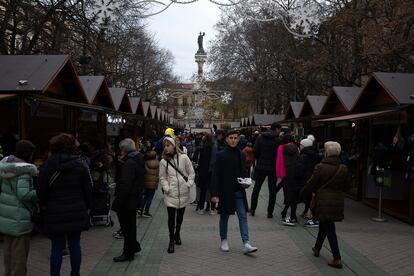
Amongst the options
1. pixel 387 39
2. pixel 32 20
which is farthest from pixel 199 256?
pixel 387 39

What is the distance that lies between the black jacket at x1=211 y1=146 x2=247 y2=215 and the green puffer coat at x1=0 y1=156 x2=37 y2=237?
2643 millimetres

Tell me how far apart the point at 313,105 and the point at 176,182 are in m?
12.1

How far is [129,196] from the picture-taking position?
241 inches

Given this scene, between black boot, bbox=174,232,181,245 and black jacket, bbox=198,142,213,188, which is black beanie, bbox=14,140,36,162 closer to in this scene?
black boot, bbox=174,232,181,245

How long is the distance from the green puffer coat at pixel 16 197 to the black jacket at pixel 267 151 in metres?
5.61

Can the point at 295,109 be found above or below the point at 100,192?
above

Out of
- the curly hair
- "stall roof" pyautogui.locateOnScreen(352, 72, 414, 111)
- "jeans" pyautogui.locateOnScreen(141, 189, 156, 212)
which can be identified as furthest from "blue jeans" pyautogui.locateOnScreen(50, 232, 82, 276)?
"stall roof" pyautogui.locateOnScreen(352, 72, 414, 111)

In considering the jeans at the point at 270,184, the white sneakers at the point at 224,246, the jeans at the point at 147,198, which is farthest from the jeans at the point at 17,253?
the jeans at the point at 270,184

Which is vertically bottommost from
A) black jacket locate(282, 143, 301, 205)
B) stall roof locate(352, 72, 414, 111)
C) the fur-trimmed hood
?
black jacket locate(282, 143, 301, 205)

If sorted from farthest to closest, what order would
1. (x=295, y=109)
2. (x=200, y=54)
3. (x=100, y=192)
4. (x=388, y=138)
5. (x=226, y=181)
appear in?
(x=200, y=54)
(x=295, y=109)
(x=388, y=138)
(x=100, y=192)
(x=226, y=181)

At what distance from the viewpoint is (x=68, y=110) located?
12102 mm

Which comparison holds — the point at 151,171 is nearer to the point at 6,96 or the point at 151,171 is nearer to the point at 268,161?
the point at 268,161

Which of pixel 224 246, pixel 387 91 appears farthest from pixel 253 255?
pixel 387 91

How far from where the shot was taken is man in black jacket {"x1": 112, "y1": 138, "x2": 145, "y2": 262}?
20.0 feet
